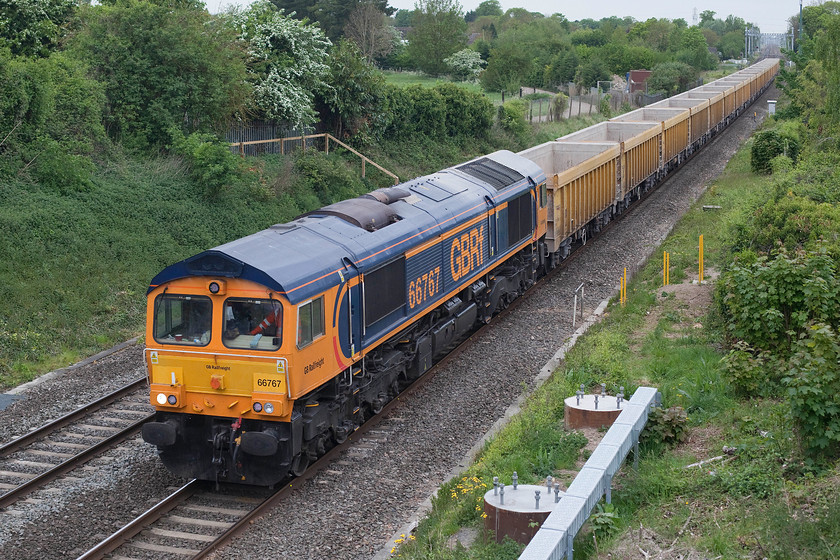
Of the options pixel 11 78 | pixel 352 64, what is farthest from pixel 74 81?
pixel 352 64

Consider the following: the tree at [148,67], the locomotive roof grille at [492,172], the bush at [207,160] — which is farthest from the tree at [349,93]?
the locomotive roof grille at [492,172]

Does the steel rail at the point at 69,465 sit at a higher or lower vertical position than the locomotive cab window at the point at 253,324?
lower

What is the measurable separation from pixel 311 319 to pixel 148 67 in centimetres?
1753

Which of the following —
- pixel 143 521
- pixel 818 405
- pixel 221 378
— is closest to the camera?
pixel 818 405

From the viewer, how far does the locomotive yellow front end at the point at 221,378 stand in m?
11.0

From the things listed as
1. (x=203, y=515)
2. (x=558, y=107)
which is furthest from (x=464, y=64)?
(x=203, y=515)

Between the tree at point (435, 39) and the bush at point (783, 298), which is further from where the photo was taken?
the tree at point (435, 39)

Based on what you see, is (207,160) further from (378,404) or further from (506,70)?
(506,70)

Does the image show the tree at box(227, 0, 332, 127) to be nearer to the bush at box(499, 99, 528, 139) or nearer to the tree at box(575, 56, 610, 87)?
the bush at box(499, 99, 528, 139)

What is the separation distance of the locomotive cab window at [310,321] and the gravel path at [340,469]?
2149mm

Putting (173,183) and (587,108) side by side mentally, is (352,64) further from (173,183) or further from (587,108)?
(587,108)

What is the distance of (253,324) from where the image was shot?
36.6 ft

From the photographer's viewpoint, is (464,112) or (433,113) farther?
(464,112)

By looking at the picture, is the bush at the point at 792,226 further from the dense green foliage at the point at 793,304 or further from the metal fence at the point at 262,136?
the metal fence at the point at 262,136
